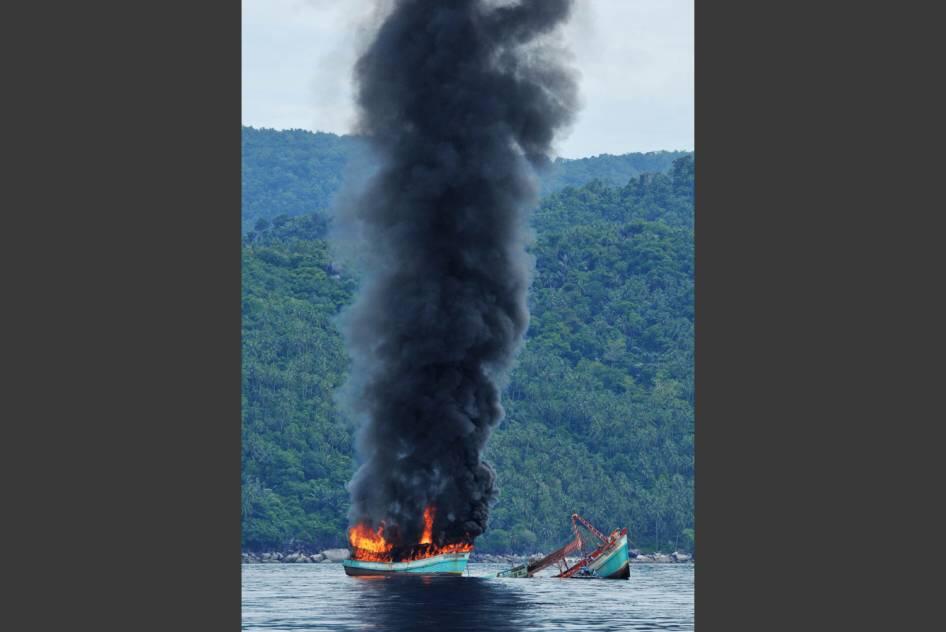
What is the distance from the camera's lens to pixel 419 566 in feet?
387

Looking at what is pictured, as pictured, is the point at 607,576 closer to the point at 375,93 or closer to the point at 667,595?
the point at 667,595

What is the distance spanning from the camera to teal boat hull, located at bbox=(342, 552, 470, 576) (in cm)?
11769

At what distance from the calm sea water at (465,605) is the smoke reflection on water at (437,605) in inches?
1.8

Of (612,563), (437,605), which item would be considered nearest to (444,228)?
(437,605)

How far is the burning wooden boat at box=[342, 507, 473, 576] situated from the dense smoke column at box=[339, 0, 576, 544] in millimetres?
2743

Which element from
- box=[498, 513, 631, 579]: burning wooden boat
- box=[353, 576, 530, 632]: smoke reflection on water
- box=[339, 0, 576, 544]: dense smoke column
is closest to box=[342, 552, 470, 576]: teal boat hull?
box=[353, 576, 530, 632]: smoke reflection on water

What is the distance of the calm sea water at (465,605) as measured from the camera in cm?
7669

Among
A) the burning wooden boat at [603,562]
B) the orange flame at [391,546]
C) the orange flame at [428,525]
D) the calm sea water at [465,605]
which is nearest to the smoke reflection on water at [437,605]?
the calm sea water at [465,605]

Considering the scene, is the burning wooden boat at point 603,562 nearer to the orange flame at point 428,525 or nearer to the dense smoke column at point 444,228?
the orange flame at point 428,525

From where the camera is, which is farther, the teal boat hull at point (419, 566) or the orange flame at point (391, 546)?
the orange flame at point (391, 546)

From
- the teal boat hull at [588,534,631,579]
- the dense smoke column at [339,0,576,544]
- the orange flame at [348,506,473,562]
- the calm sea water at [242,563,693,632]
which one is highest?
the dense smoke column at [339,0,576,544]

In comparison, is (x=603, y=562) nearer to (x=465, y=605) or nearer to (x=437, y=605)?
(x=465, y=605)

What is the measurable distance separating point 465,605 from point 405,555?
97.8ft

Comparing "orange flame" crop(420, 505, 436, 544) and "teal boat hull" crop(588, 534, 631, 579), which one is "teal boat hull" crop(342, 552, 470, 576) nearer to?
"orange flame" crop(420, 505, 436, 544)
